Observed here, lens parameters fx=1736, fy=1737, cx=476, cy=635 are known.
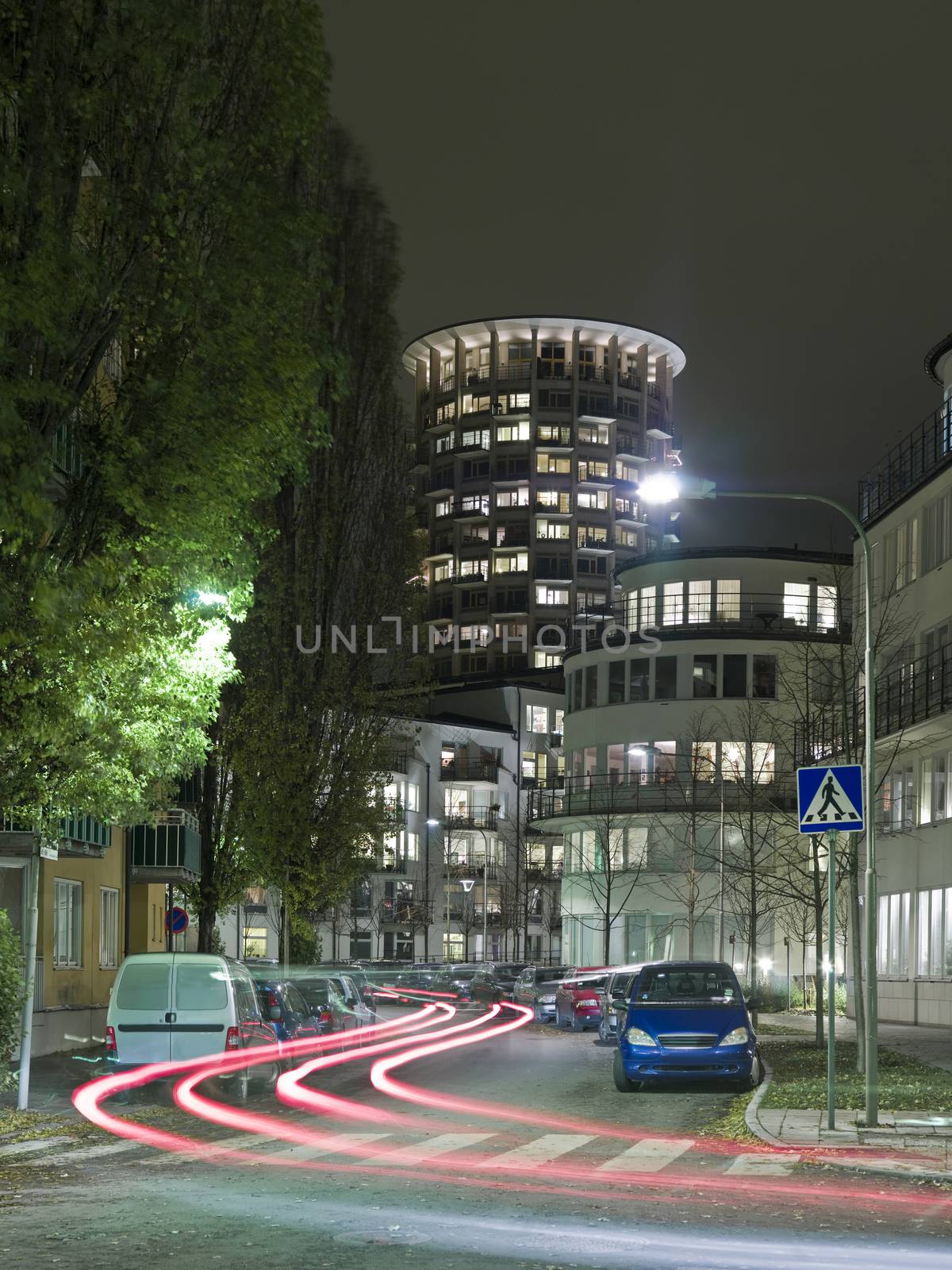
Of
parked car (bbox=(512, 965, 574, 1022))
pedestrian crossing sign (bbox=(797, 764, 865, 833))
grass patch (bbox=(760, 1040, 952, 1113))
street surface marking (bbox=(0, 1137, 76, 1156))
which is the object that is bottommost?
parked car (bbox=(512, 965, 574, 1022))

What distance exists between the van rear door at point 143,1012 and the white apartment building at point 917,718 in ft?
72.0

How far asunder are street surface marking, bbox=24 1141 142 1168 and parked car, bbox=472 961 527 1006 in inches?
1793

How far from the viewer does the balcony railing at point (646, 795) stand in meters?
63.8

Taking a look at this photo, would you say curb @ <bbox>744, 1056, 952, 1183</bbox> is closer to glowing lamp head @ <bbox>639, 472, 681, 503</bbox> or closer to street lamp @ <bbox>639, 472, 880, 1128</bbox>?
street lamp @ <bbox>639, 472, 880, 1128</bbox>

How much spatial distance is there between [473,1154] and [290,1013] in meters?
13.6

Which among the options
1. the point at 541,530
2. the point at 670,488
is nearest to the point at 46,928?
the point at 670,488

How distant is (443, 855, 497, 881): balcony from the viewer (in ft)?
328

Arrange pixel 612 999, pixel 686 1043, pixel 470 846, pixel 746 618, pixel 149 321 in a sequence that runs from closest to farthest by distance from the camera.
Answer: pixel 149 321
pixel 686 1043
pixel 612 999
pixel 746 618
pixel 470 846


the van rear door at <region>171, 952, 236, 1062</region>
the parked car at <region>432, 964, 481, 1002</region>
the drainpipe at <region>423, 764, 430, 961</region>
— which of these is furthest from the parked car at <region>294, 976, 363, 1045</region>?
the drainpipe at <region>423, 764, 430, 961</region>

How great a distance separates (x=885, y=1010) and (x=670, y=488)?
92.0 feet

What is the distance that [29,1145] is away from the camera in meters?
16.9

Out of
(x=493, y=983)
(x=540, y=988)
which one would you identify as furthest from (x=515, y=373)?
(x=540, y=988)

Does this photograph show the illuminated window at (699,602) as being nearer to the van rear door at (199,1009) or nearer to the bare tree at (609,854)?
the bare tree at (609,854)

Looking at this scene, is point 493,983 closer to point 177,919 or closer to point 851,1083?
point 177,919
